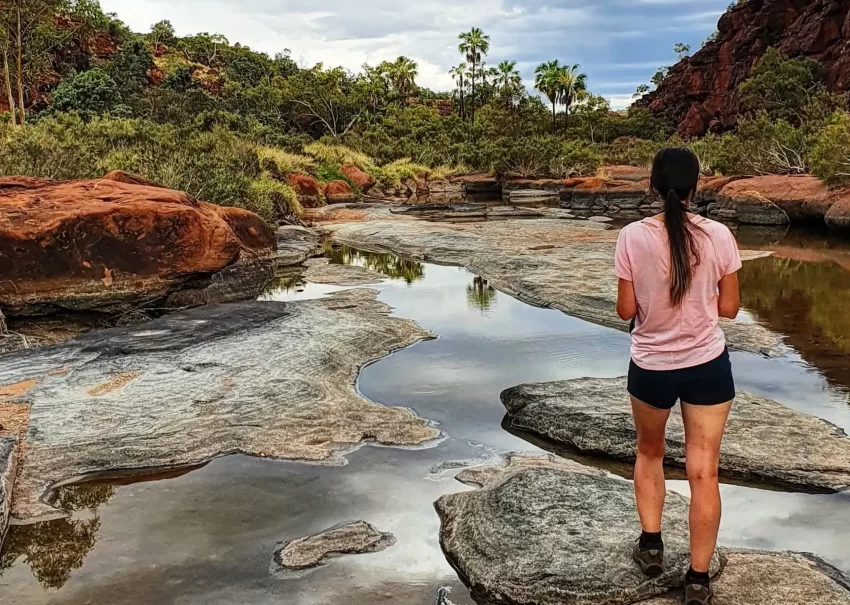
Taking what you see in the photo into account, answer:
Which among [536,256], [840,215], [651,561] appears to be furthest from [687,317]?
[840,215]

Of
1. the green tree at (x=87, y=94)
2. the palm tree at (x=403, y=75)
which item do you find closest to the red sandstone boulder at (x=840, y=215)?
the green tree at (x=87, y=94)

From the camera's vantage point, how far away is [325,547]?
12.3 ft

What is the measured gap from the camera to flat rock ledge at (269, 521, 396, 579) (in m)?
3.57

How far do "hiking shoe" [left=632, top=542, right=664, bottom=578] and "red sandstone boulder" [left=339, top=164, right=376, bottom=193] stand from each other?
101ft

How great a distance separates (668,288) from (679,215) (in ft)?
0.95

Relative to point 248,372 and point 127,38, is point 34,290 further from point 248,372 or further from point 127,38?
point 127,38

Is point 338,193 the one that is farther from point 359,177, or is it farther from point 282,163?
point 359,177

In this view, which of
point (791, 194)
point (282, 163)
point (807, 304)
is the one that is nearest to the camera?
point (807, 304)

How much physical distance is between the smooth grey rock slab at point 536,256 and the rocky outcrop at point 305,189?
5.70m

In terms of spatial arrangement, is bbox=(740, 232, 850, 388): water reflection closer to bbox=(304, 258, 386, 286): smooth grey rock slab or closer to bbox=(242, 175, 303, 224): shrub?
bbox=(304, 258, 386, 286): smooth grey rock slab

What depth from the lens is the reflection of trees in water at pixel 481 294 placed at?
10.3 m

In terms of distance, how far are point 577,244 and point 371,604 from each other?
12.4 meters

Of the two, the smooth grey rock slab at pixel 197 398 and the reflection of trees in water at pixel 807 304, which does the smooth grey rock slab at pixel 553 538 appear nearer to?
the smooth grey rock slab at pixel 197 398

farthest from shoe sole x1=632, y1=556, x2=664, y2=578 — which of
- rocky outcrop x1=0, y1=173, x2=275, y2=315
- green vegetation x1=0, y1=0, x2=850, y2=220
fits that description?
green vegetation x1=0, y1=0, x2=850, y2=220
